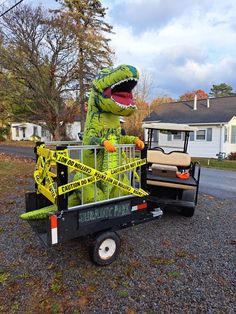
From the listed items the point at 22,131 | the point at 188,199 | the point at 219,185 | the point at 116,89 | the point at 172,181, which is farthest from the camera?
the point at 22,131

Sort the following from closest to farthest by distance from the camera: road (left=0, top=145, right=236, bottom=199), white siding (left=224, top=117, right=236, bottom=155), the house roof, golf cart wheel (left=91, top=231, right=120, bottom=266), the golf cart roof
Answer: golf cart wheel (left=91, top=231, right=120, bottom=266) → the golf cart roof → road (left=0, top=145, right=236, bottom=199) → white siding (left=224, top=117, right=236, bottom=155) → the house roof

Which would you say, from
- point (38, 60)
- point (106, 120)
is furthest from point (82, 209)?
point (38, 60)

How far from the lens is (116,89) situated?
3.80 meters

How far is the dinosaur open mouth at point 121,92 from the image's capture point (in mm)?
3745

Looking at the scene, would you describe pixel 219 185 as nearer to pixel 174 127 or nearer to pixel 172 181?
pixel 174 127

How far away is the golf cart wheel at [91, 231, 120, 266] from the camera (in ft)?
11.0

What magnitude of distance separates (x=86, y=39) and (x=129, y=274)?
18.2m

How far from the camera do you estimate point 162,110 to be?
25234mm

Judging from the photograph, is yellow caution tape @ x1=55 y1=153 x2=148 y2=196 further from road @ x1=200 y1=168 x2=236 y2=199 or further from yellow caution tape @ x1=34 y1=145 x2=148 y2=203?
road @ x1=200 y1=168 x2=236 y2=199

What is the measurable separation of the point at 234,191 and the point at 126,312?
703cm

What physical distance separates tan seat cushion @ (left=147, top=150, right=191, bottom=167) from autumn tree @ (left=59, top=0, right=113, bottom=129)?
559 inches

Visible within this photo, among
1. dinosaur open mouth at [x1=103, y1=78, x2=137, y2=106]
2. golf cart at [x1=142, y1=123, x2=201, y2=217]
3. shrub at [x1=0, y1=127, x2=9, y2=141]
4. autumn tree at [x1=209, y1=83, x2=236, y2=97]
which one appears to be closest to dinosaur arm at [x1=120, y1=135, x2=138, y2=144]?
dinosaur open mouth at [x1=103, y1=78, x2=137, y2=106]

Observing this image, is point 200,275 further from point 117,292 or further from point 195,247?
point 117,292

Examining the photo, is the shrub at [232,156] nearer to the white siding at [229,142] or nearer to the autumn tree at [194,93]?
the white siding at [229,142]
